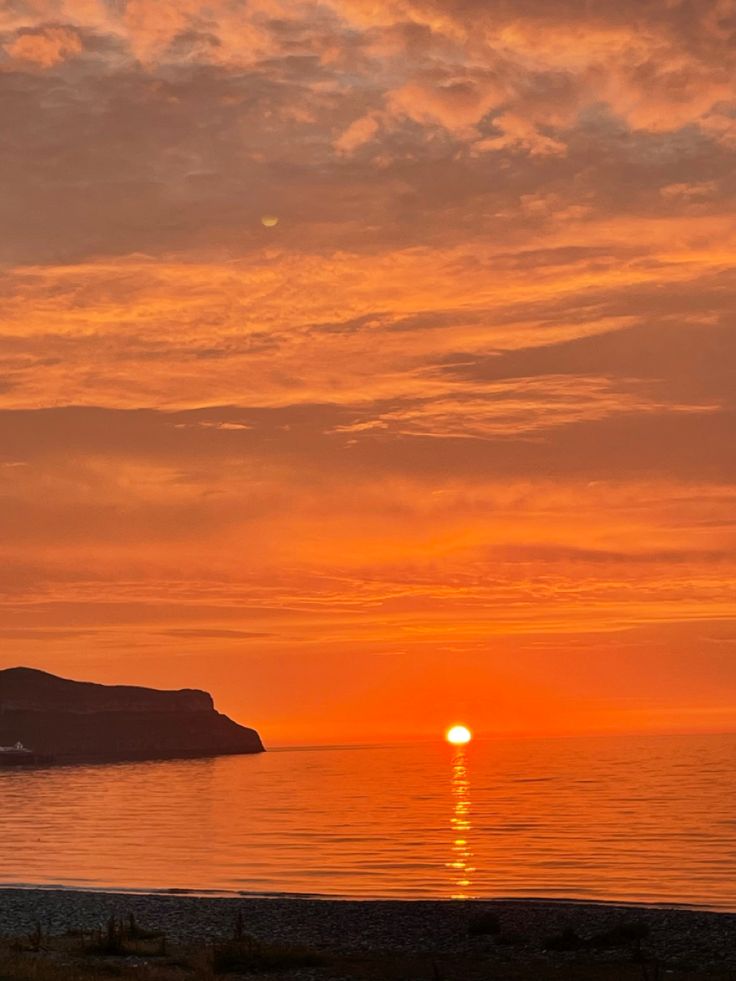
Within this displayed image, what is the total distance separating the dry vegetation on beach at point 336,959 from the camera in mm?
35531

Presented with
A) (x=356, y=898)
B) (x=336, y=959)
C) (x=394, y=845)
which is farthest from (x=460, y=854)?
(x=336, y=959)

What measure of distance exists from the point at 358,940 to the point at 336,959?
14.9 feet

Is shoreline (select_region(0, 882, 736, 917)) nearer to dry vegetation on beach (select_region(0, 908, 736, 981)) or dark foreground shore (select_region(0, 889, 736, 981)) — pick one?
dark foreground shore (select_region(0, 889, 736, 981))

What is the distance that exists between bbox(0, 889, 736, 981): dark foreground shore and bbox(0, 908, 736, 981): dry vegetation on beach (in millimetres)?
55

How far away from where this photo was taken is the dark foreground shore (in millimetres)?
36688

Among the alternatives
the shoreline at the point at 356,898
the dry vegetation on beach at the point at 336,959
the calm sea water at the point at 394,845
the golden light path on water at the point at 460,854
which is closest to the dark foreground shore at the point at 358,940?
the dry vegetation on beach at the point at 336,959

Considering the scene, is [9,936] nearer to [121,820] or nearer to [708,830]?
[708,830]

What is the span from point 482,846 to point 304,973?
178 feet

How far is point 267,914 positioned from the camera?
51.0 meters

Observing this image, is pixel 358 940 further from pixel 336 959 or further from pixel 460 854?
pixel 460 854

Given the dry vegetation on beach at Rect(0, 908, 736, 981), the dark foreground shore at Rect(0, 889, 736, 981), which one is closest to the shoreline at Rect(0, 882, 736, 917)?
the dark foreground shore at Rect(0, 889, 736, 981)

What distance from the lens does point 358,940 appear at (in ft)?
144

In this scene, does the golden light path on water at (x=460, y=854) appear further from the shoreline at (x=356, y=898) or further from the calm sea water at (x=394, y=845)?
the shoreline at (x=356, y=898)

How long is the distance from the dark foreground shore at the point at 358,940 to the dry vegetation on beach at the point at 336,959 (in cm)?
6
